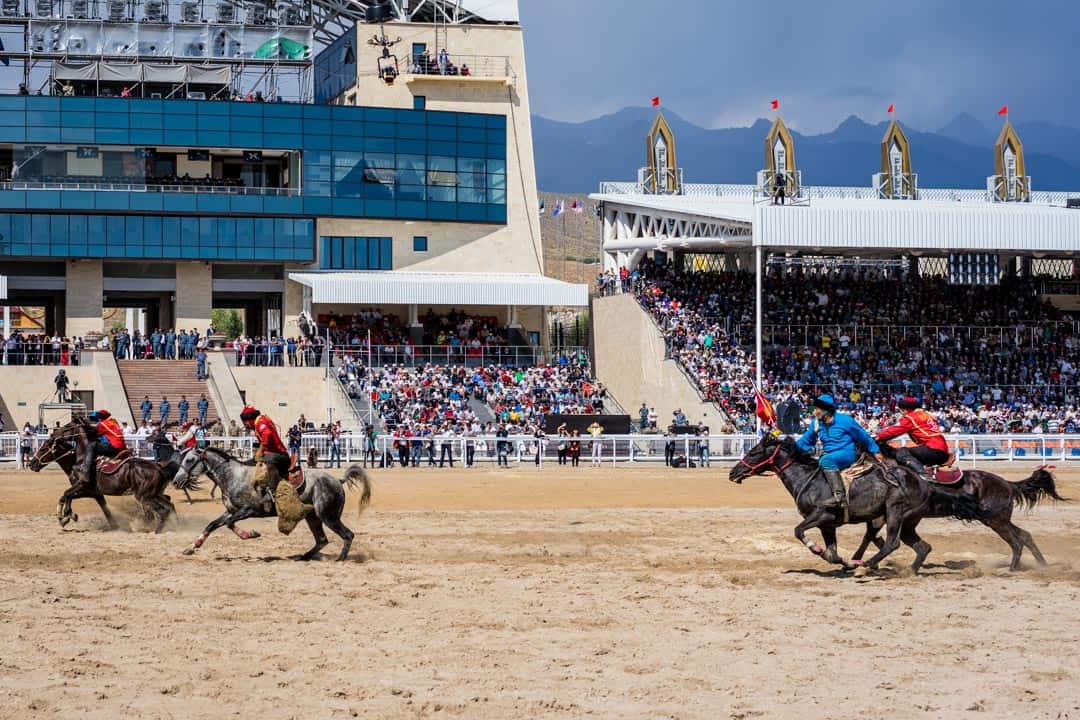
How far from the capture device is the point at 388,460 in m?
37.2

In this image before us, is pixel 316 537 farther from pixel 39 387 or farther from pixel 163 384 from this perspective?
pixel 39 387

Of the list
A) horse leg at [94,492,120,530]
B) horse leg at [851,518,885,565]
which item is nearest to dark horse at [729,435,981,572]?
horse leg at [851,518,885,565]

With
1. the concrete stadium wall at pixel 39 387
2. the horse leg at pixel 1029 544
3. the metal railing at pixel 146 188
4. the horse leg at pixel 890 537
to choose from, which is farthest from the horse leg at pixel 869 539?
the metal railing at pixel 146 188

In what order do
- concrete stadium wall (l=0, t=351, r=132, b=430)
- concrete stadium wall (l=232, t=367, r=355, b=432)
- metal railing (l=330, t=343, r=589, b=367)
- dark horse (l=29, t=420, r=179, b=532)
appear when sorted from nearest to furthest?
dark horse (l=29, t=420, r=179, b=532) < concrete stadium wall (l=0, t=351, r=132, b=430) < concrete stadium wall (l=232, t=367, r=355, b=432) < metal railing (l=330, t=343, r=589, b=367)

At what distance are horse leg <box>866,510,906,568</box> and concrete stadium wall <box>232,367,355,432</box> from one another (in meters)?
31.6

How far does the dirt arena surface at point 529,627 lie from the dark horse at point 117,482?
473mm

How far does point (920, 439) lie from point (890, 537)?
1.65 meters

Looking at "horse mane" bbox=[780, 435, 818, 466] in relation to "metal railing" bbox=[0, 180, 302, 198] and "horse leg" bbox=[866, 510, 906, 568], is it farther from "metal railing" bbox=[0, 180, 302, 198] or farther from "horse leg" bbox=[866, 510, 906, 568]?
"metal railing" bbox=[0, 180, 302, 198]

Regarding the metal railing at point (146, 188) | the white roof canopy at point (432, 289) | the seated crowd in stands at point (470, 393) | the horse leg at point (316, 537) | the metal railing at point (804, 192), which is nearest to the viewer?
the horse leg at point (316, 537)

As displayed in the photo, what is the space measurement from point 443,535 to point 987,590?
321 inches

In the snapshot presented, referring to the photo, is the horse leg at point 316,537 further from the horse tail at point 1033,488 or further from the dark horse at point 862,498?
the horse tail at point 1033,488

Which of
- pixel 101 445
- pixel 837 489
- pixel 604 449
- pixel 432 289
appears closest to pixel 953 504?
pixel 837 489

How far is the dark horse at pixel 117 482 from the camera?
65.8ft

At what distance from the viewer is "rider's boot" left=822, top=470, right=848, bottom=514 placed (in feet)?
51.2
